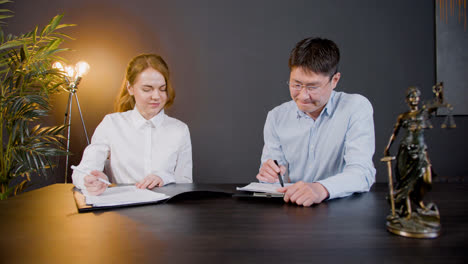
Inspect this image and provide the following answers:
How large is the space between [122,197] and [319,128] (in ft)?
3.57

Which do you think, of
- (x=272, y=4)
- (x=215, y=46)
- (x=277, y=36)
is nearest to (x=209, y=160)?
(x=215, y=46)

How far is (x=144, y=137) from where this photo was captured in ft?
7.69

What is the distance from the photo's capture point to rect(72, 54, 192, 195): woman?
2.29 metres

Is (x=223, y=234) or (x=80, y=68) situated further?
(x=80, y=68)

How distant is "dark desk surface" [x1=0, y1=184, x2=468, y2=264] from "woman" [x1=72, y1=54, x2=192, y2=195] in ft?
3.37

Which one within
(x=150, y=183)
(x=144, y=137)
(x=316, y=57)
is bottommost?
(x=150, y=183)

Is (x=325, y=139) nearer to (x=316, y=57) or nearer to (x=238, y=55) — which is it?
(x=316, y=57)

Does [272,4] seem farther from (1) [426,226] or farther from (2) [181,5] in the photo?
(1) [426,226]

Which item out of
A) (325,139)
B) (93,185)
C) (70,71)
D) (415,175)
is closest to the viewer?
(415,175)

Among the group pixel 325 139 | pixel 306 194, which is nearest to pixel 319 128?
pixel 325 139

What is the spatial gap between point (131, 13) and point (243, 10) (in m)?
1.14

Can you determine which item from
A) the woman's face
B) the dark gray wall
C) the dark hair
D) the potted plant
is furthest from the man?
the potted plant

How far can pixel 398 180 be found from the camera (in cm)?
86

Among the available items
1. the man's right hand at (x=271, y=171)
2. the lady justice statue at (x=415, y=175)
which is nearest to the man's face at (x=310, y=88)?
the man's right hand at (x=271, y=171)
